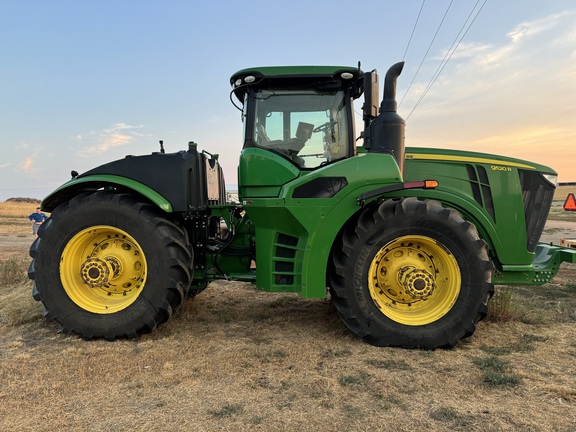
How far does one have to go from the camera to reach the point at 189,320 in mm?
4438

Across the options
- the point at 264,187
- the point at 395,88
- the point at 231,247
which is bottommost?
the point at 231,247

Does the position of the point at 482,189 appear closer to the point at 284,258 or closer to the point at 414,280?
the point at 414,280

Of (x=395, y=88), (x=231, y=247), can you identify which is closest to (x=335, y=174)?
(x=395, y=88)

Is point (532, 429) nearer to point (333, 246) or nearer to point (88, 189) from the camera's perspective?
point (333, 246)

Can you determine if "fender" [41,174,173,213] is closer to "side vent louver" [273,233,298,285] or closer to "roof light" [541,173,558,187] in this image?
"side vent louver" [273,233,298,285]

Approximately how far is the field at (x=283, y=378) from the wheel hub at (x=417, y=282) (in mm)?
508

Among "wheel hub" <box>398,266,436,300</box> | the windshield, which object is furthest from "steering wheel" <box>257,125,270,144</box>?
"wheel hub" <box>398,266,436,300</box>

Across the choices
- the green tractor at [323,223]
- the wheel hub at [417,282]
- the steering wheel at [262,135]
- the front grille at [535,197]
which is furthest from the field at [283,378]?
the steering wheel at [262,135]

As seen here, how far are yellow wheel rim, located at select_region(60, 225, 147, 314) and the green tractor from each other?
0.01m

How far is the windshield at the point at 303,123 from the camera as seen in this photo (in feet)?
13.5

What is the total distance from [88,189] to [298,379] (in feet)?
9.31

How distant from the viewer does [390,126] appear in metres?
3.91

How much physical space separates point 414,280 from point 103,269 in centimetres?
291

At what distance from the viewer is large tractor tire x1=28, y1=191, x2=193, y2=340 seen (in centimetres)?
378
